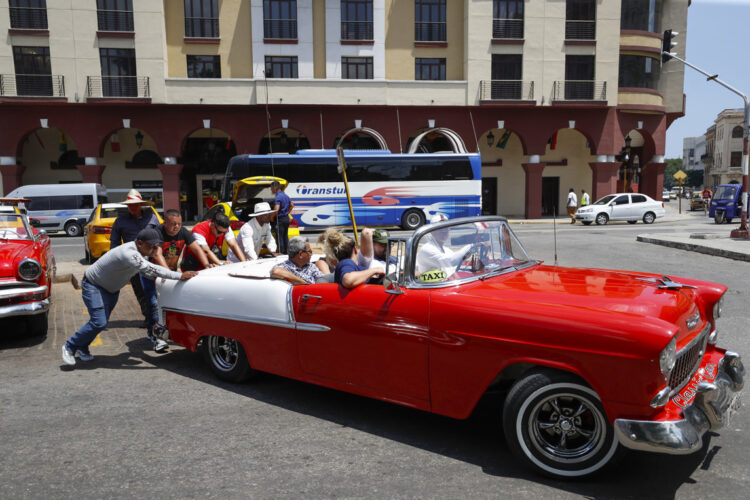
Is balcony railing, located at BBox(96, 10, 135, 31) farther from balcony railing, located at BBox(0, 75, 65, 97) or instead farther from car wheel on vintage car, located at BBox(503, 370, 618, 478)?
car wheel on vintage car, located at BBox(503, 370, 618, 478)

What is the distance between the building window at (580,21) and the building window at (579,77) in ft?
3.63

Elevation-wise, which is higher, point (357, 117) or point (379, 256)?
point (357, 117)

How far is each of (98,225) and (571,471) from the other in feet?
40.1

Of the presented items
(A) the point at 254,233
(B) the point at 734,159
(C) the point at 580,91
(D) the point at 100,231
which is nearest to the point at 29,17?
(D) the point at 100,231

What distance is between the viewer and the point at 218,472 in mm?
3590

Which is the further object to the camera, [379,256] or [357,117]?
[357,117]

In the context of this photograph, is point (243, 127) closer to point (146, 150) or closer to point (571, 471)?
point (146, 150)

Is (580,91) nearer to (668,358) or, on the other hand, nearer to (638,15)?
(638,15)

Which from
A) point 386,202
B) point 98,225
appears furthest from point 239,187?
point 386,202

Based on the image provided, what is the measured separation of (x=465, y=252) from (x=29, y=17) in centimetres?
2830

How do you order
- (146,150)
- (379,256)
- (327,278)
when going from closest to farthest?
1. (327,278)
2. (379,256)
3. (146,150)

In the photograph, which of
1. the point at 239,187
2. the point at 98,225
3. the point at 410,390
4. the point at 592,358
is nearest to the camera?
the point at 592,358

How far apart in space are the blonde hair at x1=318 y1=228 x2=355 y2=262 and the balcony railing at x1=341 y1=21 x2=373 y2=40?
78.6 feet

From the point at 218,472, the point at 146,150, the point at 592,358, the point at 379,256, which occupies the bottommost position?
the point at 218,472
